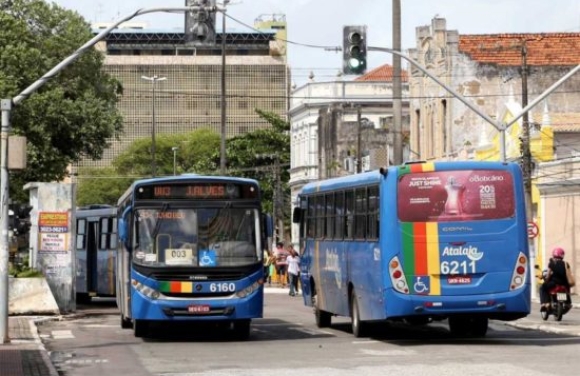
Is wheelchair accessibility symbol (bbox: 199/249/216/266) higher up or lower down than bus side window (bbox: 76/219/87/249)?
lower down

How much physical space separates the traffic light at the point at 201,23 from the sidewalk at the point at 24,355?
5818 millimetres

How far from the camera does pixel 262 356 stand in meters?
23.2

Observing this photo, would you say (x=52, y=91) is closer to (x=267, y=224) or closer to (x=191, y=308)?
(x=267, y=224)

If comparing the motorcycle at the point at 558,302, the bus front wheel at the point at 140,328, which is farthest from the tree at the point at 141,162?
the bus front wheel at the point at 140,328

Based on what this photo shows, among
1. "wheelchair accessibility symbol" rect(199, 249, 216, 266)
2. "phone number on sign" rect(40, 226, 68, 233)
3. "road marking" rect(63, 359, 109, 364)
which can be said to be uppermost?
"phone number on sign" rect(40, 226, 68, 233)

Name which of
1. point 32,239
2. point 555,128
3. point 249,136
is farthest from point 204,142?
point 32,239

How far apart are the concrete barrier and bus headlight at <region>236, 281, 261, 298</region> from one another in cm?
1058

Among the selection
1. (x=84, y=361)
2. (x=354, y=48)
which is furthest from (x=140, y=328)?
(x=354, y=48)

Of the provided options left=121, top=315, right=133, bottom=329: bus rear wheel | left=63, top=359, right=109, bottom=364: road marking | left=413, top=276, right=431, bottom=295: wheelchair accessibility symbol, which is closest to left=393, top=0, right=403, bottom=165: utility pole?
left=121, top=315, right=133, bottom=329: bus rear wheel

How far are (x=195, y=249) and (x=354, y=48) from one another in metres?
8.08

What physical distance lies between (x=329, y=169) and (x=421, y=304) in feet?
202

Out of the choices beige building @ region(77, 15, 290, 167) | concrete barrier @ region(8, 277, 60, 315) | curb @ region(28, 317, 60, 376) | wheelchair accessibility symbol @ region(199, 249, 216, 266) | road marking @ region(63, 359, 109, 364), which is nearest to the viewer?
curb @ region(28, 317, 60, 376)

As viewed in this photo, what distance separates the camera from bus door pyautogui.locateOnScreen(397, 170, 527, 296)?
80.8 feet

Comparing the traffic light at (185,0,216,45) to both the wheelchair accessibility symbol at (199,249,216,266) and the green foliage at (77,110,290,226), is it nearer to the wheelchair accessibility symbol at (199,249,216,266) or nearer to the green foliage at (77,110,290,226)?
the wheelchair accessibility symbol at (199,249,216,266)
